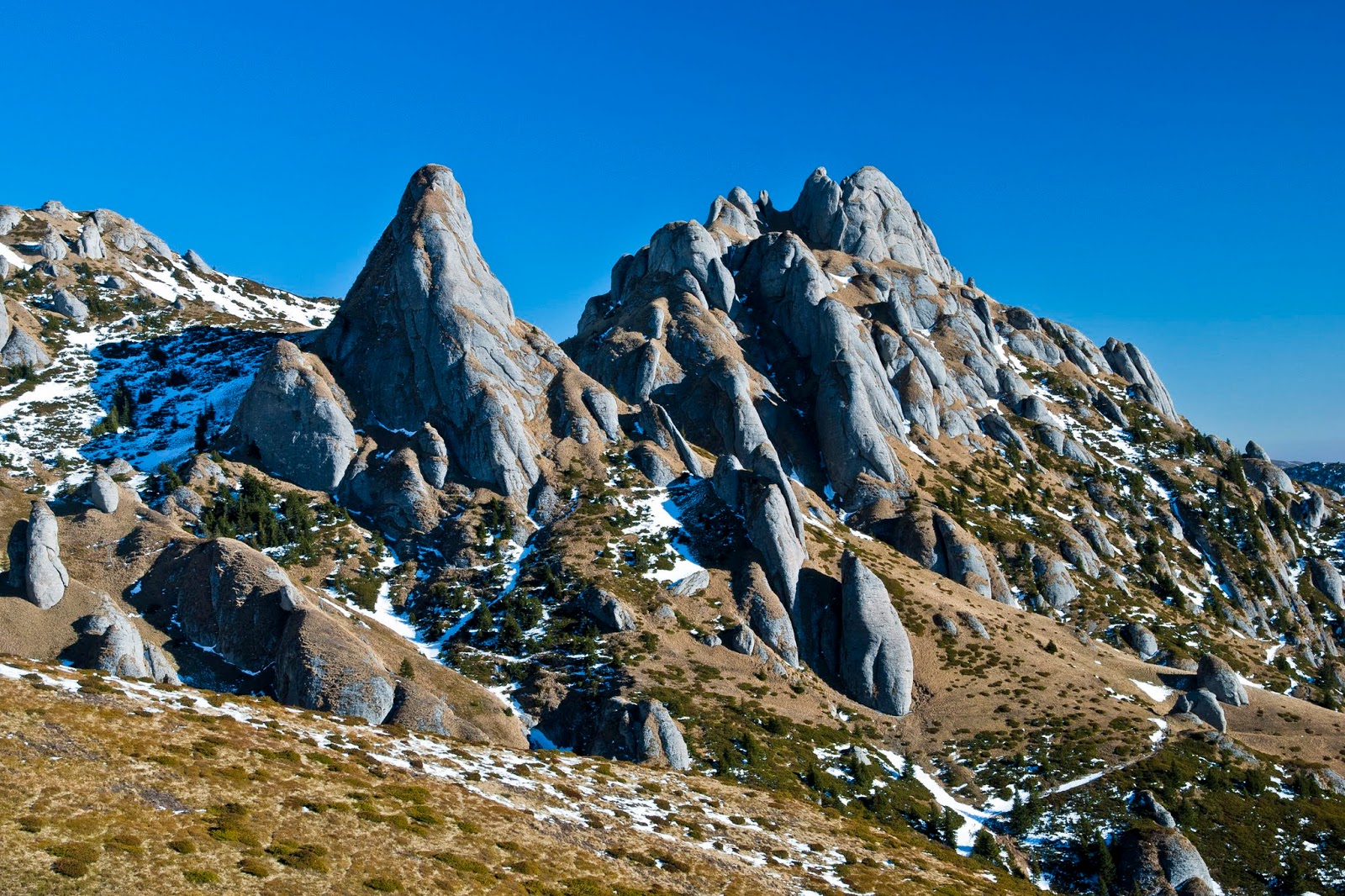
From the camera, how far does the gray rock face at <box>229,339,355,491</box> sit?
132000 millimetres

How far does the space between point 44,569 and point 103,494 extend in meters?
21.0

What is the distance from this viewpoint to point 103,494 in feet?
336

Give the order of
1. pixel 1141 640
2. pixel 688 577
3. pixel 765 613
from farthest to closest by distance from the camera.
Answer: pixel 1141 640 < pixel 688 577 < pixel 765 613

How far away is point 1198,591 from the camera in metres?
163

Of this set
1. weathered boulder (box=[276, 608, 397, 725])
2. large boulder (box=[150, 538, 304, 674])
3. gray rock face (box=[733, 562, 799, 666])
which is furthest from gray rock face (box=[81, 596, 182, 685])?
gray rock face (box=[733, 562, 799, 666])

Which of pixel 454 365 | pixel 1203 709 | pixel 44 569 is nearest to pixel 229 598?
pixel 44 569

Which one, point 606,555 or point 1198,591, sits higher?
point 1198,591

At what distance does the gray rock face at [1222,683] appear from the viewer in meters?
113

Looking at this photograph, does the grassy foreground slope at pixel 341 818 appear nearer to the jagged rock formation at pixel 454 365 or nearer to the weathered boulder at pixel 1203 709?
the weathered boulder at pixel 1203 709

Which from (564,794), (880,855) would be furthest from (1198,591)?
(564,794)

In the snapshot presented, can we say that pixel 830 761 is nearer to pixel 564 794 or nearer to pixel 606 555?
pixel 606 555

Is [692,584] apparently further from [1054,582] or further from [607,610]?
[1054,582]

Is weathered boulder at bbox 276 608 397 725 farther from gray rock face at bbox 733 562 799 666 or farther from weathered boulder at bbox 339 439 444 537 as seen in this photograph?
gray rock face at bbox 733 562 799 666

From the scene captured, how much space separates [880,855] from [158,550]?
86904 millimetres
